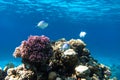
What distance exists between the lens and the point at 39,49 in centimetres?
727

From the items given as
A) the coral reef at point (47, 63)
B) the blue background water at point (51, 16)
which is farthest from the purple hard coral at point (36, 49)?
the blue background water at point (51, 16)

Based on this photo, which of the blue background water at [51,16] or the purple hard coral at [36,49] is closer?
the purple hard coral at [36,49]

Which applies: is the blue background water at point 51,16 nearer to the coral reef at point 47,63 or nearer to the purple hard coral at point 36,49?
the coral reef at point 47,63

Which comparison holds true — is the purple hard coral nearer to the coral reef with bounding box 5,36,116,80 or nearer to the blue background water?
the coral reef with bounding box 5,36,116,80

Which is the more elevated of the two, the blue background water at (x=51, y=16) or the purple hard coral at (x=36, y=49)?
the blue background water at (x=51, y=16)

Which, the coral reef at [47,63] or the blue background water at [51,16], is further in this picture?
the blue background water at [51,16]

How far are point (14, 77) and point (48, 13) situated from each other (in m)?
35.6

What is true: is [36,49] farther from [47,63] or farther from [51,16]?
[51,16]

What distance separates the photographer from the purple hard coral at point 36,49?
7254mm

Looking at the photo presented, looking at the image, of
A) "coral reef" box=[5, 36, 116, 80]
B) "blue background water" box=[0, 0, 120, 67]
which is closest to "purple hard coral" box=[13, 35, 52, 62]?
"coral reef" box=[5, 36, 116, 80]

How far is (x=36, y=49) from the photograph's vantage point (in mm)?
7281

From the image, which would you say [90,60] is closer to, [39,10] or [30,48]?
[30,48]

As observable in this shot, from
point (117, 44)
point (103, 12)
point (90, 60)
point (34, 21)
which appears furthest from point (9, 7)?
point (117, 44)

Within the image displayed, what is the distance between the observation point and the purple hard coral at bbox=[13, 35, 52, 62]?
7.25 metres
